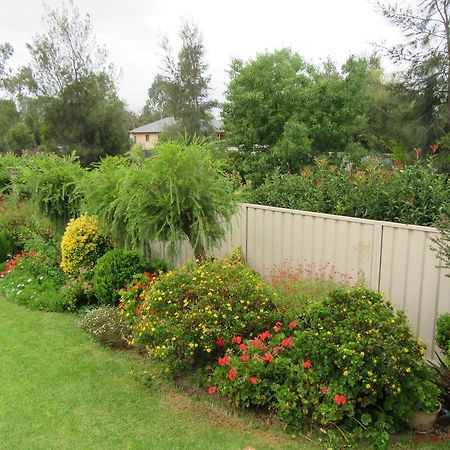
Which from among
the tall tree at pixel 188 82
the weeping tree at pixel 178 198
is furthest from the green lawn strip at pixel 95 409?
the tall tree at pixel 188 82

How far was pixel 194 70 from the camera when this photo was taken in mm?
28438

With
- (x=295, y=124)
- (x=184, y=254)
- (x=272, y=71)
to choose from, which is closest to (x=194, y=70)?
(x=272, y=71)

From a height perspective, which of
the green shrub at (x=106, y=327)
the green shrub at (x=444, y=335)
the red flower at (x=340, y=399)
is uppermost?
the green shrub at (x=444, y=335)

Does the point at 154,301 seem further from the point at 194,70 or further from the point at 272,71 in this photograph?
the point at 194,70

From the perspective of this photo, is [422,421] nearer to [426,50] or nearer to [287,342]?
[287,342]

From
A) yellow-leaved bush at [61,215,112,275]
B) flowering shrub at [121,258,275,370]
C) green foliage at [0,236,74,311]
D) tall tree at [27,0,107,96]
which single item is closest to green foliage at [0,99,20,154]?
tall tree at [27,0,107,96]

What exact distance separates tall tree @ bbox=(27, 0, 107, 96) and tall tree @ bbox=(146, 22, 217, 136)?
500 centimetres

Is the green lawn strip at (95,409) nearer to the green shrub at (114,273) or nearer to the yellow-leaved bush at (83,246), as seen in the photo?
the green shrub at (114,273)

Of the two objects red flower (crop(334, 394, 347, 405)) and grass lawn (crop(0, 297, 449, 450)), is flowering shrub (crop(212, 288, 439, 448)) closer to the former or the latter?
red flower (crop(334, 394, 347, 405))

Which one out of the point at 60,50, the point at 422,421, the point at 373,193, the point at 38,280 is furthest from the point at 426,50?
the point at 60,50

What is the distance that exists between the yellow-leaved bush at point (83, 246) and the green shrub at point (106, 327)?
4.70 ft

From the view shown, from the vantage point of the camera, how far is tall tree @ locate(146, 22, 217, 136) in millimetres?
28281

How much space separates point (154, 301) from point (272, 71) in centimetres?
1327

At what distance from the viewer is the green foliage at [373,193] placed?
15.7ft
